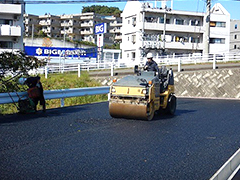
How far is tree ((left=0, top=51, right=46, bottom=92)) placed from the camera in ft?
38.2

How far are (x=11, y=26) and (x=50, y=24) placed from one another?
47351 millimetres

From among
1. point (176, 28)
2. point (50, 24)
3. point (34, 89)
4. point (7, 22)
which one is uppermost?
point (50, 24)

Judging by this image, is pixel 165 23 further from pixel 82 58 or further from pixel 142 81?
pixel 142 81

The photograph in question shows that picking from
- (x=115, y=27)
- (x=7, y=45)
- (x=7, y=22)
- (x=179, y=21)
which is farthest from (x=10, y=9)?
(x=115, y=27)

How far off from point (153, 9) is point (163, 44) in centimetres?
699

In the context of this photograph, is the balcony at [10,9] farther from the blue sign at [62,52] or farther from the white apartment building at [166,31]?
the white apartment building at [166,31]

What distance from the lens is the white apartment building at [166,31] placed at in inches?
2232

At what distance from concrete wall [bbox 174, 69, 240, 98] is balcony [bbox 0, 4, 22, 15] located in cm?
2876

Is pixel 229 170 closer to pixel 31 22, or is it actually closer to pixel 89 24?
pixel 89 24

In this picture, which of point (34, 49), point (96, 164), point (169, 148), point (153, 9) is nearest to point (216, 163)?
point (169, 148)

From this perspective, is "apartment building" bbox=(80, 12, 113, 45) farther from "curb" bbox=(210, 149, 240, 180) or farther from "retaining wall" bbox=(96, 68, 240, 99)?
"curb" bbox=(210, 149, 240, 180)

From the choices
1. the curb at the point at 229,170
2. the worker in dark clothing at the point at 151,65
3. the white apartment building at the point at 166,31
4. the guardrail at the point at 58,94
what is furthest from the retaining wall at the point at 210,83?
the white apartment building at the point at 166,31

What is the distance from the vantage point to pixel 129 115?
10.1m

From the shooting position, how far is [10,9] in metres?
45.6
